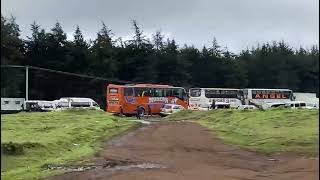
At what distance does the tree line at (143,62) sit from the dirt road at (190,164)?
1.78 meters

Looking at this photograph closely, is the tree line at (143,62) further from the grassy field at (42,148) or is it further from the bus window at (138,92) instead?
the bus window at (138,92)

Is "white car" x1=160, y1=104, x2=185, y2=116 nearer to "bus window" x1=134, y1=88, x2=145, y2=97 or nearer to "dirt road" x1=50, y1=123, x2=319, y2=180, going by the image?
"bus window" x1=134, y1=88, x2=145, y2=97

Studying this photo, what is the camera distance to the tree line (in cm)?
262

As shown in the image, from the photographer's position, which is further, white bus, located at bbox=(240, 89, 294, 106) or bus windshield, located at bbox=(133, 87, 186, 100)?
bus windshield, located at bbox=(133, 87, 186, 100)

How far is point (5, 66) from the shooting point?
2.17 metres

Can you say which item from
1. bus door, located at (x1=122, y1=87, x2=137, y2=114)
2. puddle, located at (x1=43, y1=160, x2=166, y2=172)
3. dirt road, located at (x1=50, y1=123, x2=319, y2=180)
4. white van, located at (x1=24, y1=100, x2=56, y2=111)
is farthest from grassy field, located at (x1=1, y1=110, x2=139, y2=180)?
bus door, located at (x1=122, y1=87, x2=137, y2=114)

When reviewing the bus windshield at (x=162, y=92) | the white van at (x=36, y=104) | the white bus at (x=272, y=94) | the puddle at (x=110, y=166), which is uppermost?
the bus windshield at (x=162, y=92)

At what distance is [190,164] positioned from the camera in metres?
12.2

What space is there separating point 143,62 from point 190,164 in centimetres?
492

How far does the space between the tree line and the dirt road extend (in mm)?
1777

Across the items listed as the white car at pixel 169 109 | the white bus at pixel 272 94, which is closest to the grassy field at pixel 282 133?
the white bus at pixel 272 94

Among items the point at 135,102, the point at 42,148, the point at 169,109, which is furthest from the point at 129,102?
the point at 42,148

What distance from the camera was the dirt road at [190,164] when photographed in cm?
987

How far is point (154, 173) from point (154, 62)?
3.93 m
